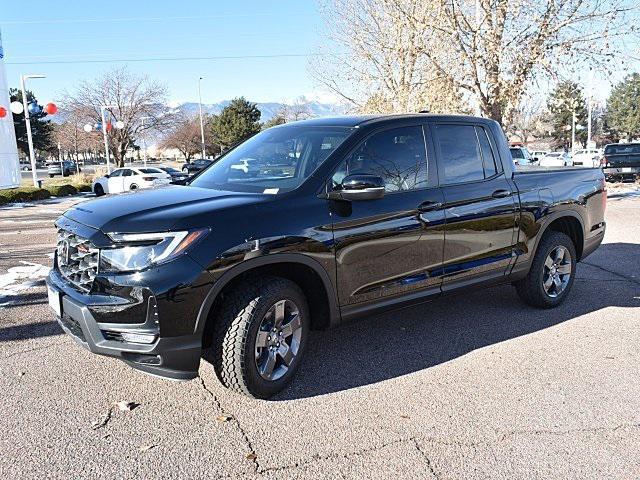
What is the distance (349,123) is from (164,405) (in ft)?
7.97

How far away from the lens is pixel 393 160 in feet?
13.5

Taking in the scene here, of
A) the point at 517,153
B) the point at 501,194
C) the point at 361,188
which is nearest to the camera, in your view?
the point at 361,188

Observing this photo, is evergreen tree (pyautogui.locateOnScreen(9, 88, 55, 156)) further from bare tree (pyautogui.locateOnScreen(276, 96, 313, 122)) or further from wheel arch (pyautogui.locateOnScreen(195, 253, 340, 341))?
wheel arch (pyautogui.locateOnScreen(195, 253, 340, 341))

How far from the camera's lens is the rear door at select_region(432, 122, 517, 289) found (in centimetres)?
436

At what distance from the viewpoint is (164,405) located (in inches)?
136

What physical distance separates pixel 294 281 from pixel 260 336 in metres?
0.47

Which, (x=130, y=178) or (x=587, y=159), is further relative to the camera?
(x=587, y=159)

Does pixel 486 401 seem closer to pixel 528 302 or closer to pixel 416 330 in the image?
pixel 416 330

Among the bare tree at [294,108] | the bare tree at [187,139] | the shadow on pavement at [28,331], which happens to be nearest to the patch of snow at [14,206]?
the shadow on pavement at [28,331]

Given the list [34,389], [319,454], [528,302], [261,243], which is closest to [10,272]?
[34,389]

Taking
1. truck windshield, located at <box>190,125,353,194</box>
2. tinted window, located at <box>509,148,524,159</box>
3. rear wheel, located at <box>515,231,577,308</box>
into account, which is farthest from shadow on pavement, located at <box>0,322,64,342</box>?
tinted window, located at <box>509,148,524,159</box>

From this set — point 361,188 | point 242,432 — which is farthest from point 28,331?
point 361,188

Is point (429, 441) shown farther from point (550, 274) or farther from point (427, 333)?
point (550, 274)

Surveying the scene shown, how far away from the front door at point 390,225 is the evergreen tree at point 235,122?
57564 millimetres
